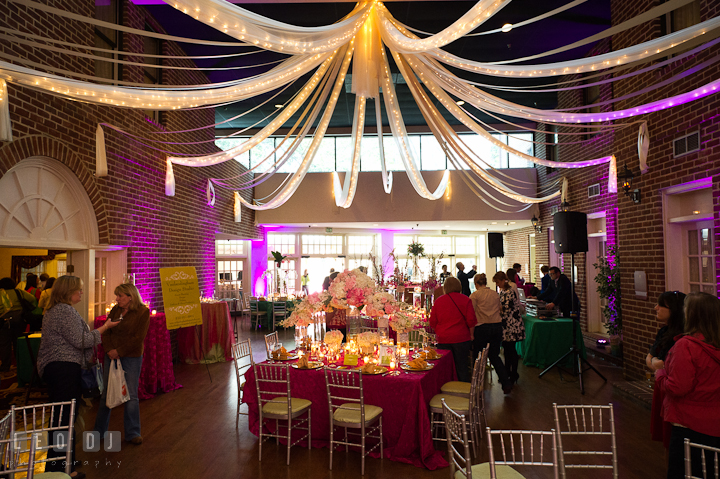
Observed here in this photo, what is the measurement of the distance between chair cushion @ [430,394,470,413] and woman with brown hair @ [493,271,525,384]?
7.70 ft

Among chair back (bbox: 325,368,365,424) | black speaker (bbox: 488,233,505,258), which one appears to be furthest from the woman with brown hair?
black speaker (bbox: 488,233,505,258)

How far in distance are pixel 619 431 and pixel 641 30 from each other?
5021 millimetres

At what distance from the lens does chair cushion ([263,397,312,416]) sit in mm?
4086

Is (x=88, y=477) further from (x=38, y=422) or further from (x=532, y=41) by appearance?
(x=532, y=41)

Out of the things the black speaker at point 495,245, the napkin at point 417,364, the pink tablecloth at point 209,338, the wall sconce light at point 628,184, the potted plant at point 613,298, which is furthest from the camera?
the black speaker at point 495,245

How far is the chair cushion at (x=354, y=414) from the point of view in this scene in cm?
386

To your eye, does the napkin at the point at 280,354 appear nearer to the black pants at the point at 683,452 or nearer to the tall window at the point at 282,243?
the black pants at the point at 683,452

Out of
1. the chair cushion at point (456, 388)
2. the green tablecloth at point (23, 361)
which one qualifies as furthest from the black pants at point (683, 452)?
the green tablecloth at point (23, 361)

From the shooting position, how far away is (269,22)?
9.13 feet

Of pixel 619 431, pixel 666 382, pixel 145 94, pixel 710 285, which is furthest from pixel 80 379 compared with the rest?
pixel 710 285

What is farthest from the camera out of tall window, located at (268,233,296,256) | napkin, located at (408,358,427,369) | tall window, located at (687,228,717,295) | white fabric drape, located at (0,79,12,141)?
tall window, located at (268,233,296,256)

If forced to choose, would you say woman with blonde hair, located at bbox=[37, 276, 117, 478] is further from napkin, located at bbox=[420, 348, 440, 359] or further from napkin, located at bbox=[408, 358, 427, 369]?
napkin, located at bbox=[420, 348, 440, 359]

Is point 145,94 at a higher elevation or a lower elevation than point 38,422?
higher

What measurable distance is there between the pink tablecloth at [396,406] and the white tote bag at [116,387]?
1.11 metres
